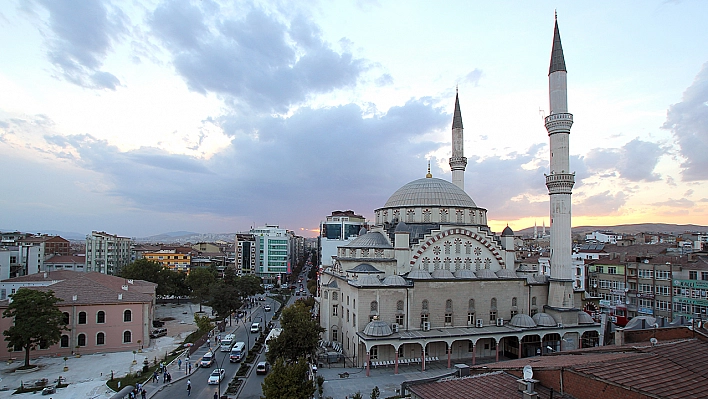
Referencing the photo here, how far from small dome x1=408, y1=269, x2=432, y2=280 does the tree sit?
22.9 meters

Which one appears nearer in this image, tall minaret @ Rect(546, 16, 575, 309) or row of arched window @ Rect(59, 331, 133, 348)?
row of arched window @ Rect(59, 331, 133, 348)

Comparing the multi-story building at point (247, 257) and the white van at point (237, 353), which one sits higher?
the multi-story building at point (247, 257)

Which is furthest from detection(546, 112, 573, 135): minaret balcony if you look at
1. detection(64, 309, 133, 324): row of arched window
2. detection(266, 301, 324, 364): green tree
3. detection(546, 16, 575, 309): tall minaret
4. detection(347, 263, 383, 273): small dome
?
detection(64, 309, 133, 324): row of arched window

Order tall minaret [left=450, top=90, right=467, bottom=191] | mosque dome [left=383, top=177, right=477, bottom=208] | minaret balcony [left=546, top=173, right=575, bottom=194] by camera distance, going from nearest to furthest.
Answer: minaret balcony [left=546, top=173, right=575, bottom=194]
mosque dome [left=383, top=177, right=477, bottom=208]
tall minaret [left=450, top=90, right=467, bottom=191]

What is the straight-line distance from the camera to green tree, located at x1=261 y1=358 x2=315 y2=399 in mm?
16719

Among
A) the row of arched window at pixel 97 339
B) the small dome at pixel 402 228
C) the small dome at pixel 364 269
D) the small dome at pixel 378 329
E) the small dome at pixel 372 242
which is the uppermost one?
the small dome at pixel 402 228

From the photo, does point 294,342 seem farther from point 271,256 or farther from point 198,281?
point 271,256

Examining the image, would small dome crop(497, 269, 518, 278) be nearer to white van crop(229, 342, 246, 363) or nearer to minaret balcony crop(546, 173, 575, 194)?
minaret balcony crop(546, 173, 575, 194)

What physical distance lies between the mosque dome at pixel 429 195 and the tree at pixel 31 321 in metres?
25.1

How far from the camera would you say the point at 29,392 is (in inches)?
887

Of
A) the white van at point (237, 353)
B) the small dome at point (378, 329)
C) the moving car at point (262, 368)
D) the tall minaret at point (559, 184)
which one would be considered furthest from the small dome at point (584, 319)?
the white van at point (237, 353)

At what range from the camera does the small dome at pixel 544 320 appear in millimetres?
29656

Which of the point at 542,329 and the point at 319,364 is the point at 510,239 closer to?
the point at 542,329

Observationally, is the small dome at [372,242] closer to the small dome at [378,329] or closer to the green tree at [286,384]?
the small dome at [378,329]
